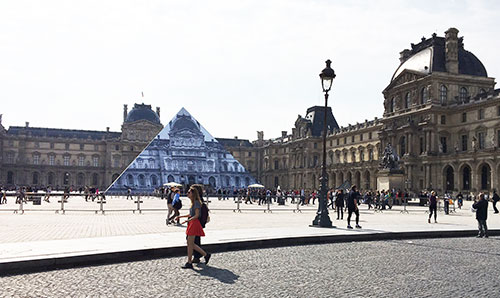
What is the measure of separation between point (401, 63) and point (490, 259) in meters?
53.6

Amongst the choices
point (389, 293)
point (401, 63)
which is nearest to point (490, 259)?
point (389, 293)

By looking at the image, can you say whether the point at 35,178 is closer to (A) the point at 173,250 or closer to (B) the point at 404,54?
(B) the point at 404,54

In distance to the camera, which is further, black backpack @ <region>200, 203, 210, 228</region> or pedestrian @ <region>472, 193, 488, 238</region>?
pedestrian @ <region>472, 193, 488, 238</region>

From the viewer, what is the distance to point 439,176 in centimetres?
4941

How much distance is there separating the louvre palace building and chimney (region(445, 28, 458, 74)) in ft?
0.32

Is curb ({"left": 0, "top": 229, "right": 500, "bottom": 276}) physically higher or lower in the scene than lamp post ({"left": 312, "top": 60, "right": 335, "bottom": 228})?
lower

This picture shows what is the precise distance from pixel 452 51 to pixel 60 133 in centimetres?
6927

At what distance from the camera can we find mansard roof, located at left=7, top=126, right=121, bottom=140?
90.0 m

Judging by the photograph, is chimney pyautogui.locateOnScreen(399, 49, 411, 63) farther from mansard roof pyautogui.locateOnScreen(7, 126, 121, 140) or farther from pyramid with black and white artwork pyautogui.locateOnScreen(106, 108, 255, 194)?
mansard roof pyautogui.locateOnScreen(7, 126, 121, 140)

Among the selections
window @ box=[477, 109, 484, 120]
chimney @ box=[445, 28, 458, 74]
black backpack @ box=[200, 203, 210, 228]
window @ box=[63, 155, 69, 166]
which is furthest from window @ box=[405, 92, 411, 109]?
window @ box=[63, 155, 69, 166]

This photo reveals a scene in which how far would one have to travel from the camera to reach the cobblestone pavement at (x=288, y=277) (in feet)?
20.6

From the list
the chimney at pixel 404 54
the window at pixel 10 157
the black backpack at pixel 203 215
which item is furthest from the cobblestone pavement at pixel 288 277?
the window at pixel 10 157

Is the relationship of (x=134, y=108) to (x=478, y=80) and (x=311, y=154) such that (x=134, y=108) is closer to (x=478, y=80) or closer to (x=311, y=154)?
(x=311, y=154)

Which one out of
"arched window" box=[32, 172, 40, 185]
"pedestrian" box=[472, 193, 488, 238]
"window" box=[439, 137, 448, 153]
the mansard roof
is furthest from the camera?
the mansard roof
